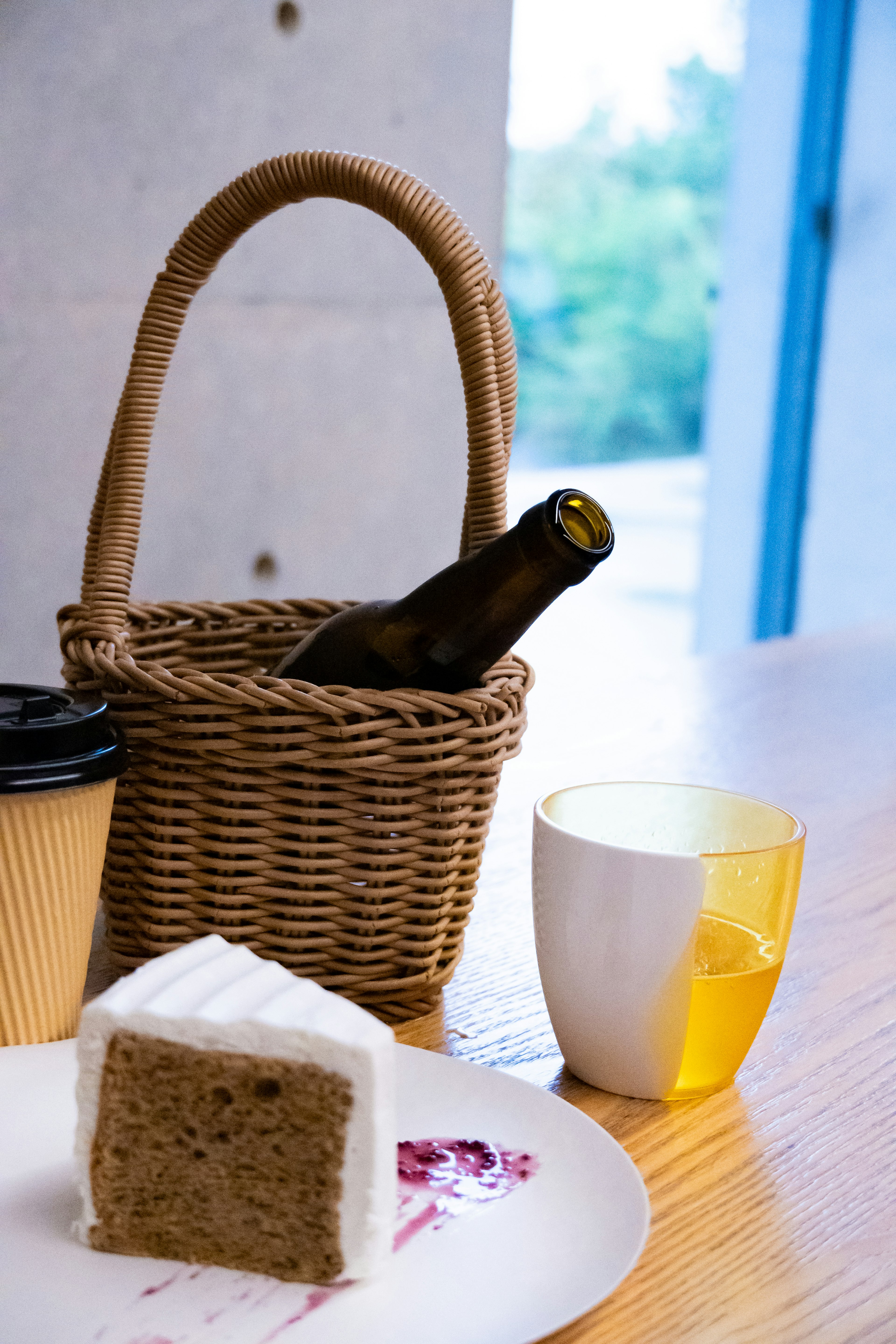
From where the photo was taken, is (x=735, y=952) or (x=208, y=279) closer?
(x=735, y=952)

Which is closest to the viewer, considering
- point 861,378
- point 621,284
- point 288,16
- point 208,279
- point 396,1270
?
point 396,1270

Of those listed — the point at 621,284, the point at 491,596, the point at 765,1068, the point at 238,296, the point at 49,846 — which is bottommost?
the point at 765,1068

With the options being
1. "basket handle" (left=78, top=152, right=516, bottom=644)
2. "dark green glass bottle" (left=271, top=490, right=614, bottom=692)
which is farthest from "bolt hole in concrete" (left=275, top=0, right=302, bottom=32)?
"dark green glass bottle" (left=271, top=490, right=614, bottom=692)

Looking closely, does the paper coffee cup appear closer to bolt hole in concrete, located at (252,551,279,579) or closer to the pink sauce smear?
the pink sauce smear

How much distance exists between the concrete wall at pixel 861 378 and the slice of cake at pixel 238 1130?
3165 millimetres

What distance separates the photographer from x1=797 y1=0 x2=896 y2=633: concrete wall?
128 inches

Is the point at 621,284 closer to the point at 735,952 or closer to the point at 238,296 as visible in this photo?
the point at 238,296

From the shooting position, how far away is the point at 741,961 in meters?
0.54

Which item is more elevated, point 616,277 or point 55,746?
point 616,277

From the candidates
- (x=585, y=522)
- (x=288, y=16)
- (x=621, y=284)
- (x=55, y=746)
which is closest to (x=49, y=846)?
(x=55, y=746)

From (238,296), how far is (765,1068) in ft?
3.00

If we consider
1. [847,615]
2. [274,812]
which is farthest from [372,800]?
[847,615]

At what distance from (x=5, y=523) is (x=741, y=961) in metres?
0.75

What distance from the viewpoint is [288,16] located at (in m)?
1.22
